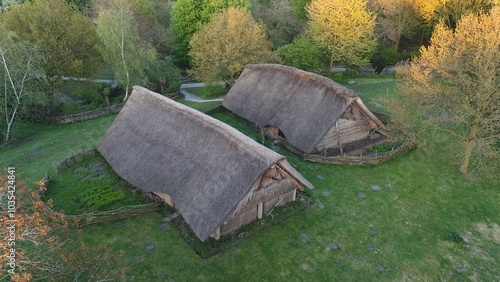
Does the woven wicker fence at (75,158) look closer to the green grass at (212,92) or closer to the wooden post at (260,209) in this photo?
the wooden post at (260,209)

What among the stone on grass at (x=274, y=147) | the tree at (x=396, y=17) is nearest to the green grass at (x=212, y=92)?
the stone on grass at (x=274, y=147)

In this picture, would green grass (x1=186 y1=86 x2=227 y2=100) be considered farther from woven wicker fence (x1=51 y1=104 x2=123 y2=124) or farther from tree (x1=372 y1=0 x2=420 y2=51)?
tree (x1=372 y1=0 x2=420 y2=51)

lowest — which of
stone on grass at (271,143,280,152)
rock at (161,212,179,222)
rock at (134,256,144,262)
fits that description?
rock at (134,256,144,262)

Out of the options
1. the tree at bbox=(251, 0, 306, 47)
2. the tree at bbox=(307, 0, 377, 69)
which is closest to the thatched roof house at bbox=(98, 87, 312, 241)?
the tree at bbox=(307, 0, 377, 69)

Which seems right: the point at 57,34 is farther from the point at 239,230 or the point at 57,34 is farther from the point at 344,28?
the point at 344,28

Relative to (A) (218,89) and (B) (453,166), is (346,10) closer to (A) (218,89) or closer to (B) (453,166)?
(A) (218,89)

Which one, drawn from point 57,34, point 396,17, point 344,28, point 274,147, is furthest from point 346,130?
point 396,17

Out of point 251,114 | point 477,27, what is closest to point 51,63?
point 251,114
